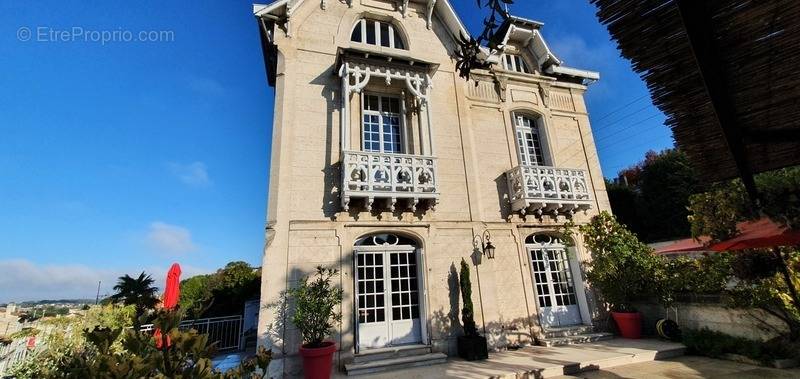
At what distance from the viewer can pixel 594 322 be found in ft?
28.6

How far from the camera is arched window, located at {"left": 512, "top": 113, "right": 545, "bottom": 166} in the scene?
1028cm

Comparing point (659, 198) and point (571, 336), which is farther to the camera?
point (659, 198)

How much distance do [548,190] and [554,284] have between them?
8.83 ft

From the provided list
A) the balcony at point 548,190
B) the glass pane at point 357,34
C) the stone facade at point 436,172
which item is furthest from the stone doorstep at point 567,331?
the glass pane at point 357,34

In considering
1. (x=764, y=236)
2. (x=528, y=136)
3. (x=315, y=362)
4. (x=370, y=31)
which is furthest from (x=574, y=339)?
(x=370, y=31)

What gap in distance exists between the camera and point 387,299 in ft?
24.6

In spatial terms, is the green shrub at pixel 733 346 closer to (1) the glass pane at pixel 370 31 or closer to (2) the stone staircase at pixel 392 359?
(2) the stone staircase at pixel 392 359

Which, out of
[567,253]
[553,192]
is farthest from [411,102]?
[567,253]

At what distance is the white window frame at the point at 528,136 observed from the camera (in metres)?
10.2

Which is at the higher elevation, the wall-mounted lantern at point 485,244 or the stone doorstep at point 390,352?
the wall-mounted lantern at point 485,244

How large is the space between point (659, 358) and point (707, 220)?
298 cm

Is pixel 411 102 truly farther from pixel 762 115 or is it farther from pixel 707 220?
pixel 762 115

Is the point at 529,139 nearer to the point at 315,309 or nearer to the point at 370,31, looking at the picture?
the point at 370,31

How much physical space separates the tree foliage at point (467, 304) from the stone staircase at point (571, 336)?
219 cm
